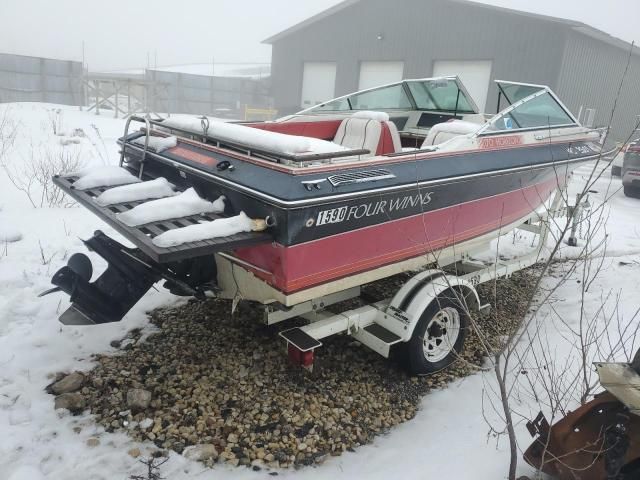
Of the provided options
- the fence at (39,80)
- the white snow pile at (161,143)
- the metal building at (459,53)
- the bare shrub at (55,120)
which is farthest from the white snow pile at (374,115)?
the fence at (39,80)

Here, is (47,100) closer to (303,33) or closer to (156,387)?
(303,33)

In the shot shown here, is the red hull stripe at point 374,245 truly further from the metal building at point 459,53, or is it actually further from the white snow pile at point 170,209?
the metal building at point 459,53

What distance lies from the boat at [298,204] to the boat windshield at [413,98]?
92 cm

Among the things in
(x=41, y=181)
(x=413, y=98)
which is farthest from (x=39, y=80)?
(x=413, y=98)

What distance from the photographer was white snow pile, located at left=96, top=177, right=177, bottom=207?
280 centimetres

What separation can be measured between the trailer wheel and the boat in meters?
0.37

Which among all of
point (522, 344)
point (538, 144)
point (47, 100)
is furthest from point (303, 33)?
point (522, 344)

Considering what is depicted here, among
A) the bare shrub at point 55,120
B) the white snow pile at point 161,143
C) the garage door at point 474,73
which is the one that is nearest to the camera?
the white snow pile at point 161,143

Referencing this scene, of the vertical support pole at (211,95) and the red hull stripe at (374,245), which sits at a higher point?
the vertical support pole at (211,95)

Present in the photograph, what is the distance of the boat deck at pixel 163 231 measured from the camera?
2184 millimetres

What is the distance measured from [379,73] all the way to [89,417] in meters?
15.7

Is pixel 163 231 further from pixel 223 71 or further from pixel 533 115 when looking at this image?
pixel 223 71

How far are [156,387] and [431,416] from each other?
1.61 m

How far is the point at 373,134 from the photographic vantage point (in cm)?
424
